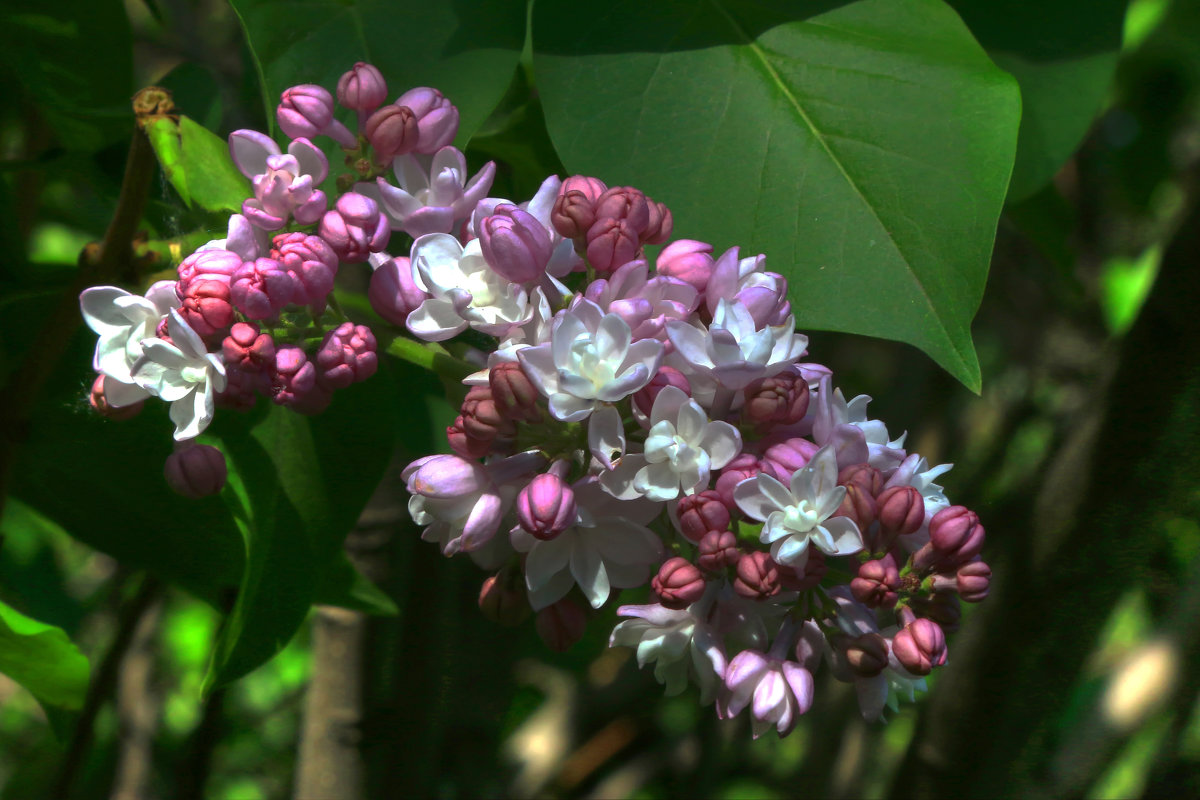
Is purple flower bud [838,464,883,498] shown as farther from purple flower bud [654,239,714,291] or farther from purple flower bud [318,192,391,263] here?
purple flower bud [318,192,391,263]

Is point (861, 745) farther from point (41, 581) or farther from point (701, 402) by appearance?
point (701, 402)

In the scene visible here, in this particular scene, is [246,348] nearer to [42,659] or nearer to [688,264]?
[688,264]

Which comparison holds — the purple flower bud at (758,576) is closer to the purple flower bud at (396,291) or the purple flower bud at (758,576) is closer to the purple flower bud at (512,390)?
the purple flower bud at (512,390)

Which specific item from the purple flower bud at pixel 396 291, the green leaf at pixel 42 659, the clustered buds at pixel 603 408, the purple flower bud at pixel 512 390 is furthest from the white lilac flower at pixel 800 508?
the green leaf at pixel 42 659

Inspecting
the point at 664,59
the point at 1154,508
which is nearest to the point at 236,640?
the point at 664,59

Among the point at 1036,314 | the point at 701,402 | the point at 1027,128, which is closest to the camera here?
the point at 701,402

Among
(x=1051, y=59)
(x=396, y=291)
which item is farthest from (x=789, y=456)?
(x=1051, y=59)

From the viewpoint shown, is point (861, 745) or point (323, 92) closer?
point (323, 92)
